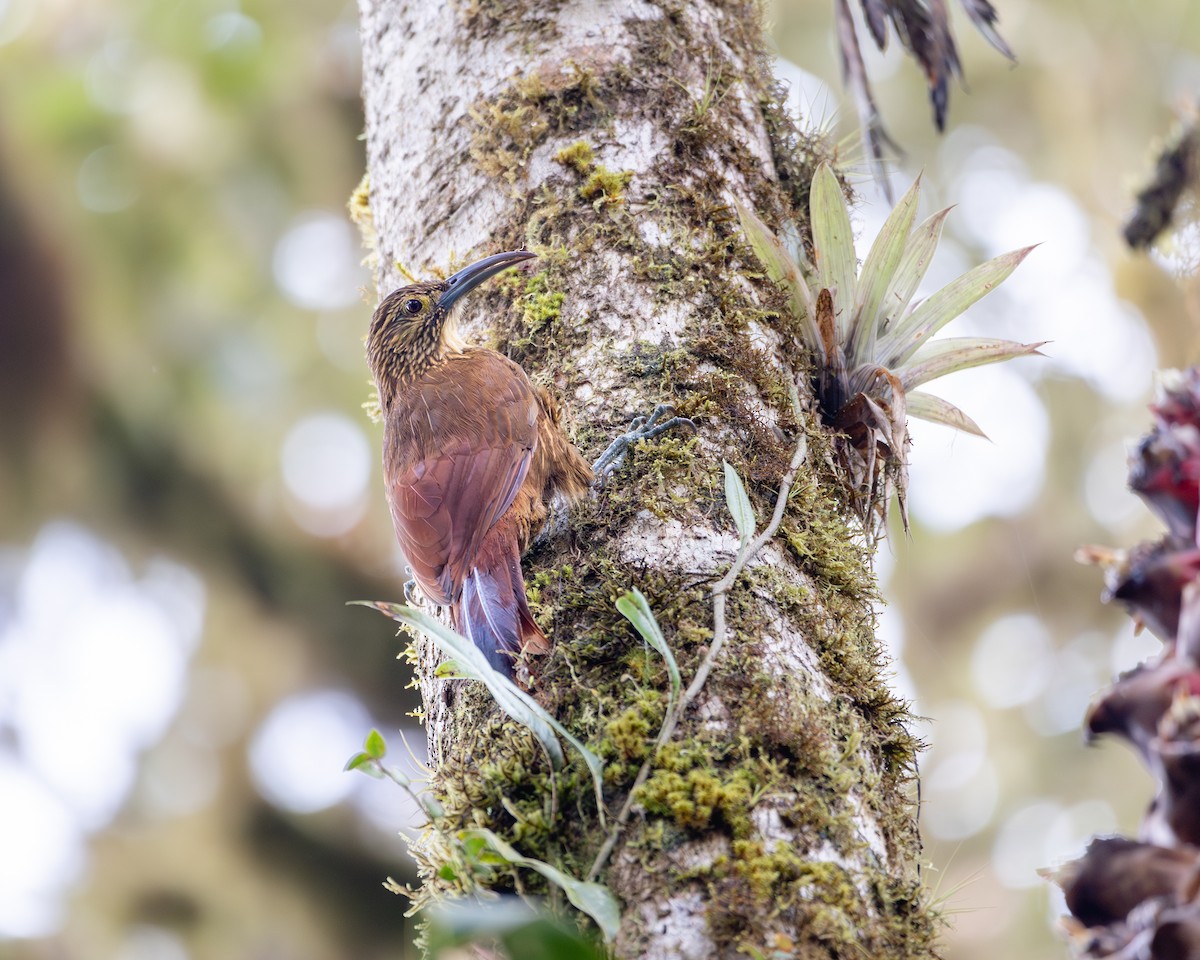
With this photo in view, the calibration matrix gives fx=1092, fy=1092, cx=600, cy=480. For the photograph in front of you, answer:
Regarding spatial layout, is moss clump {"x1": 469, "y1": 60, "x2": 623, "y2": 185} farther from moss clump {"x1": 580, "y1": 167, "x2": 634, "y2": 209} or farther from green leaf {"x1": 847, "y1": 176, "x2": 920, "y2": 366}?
green leaf {"x1": 847, "y1": 176, "x2": 920, "y2": 366}

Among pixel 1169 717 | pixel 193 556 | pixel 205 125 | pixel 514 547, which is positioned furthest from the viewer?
pixel 205 125

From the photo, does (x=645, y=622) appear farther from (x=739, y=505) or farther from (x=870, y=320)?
(x=870, y=320)

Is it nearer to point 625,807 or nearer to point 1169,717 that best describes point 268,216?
point 625,807

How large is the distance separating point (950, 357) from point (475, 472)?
0.95m

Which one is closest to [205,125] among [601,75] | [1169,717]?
[601,75]

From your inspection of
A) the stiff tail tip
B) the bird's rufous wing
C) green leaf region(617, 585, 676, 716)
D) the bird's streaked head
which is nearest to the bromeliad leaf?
green leaf region(617, 585, 676, 716)

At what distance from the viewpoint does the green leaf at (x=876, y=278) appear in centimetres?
190

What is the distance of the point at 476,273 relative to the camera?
6.86 ft

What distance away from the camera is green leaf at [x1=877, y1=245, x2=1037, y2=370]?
189cm

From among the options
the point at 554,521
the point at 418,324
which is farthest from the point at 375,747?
the point at 418,324

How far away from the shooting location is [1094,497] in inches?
265

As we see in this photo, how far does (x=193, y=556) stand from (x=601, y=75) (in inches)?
136

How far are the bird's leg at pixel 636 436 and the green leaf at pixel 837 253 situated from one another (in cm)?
39

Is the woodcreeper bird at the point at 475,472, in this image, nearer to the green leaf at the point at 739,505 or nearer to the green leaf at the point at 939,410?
the green leaf at the point at 739,505
